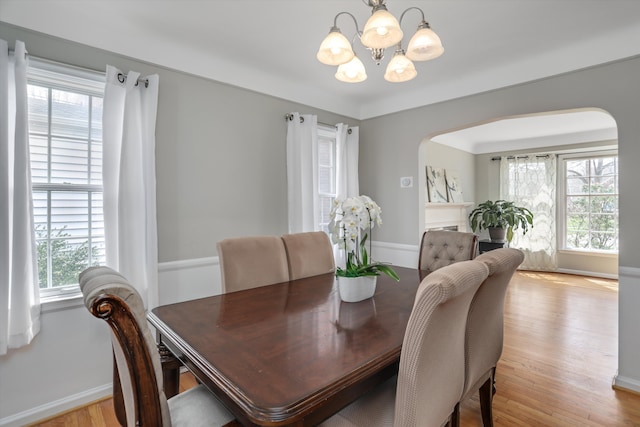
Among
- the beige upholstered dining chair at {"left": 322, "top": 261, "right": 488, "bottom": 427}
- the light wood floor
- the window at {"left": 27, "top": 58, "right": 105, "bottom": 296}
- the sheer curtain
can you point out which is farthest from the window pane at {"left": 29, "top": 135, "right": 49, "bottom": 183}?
the sheer curtain

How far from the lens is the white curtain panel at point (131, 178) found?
2.12 meters

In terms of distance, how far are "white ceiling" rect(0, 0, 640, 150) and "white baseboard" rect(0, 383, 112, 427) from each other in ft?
7.55

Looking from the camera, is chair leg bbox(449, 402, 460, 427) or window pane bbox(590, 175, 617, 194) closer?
chair leg bbox(449, 402, 460, 427)

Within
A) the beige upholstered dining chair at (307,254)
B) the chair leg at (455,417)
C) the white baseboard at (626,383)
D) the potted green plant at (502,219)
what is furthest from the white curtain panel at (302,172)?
the potted green plant at (502,219)

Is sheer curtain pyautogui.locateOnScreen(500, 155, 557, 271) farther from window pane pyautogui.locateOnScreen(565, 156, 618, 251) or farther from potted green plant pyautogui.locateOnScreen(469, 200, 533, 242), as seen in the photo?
potted green plant pyautogui.locateOnScreen(469, 200, 533, 242)

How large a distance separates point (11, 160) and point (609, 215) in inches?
300

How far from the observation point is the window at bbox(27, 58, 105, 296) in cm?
197

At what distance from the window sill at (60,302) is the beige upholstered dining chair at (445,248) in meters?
2.49

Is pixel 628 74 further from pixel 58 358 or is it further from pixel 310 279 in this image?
pixel 58 358

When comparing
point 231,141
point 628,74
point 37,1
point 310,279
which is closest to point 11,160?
point 37,1

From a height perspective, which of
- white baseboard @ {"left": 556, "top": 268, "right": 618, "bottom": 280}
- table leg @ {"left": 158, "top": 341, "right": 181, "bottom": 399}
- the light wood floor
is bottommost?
the light wood floor

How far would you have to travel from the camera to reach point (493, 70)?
9.50ft

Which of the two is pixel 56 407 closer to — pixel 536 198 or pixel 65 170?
pixel 65 170

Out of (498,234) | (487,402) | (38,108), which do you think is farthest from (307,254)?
(498,234)
